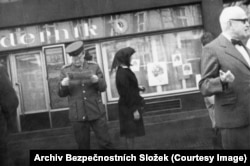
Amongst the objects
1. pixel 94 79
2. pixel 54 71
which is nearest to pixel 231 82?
pixel 94 79

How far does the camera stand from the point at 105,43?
10609mm

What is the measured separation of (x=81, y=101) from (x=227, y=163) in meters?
2.34

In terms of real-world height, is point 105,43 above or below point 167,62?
above

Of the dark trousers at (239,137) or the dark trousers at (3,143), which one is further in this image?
the dark trousers at (3,143)

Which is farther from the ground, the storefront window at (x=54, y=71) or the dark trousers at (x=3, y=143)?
the storefront window at (x=54, y=71)

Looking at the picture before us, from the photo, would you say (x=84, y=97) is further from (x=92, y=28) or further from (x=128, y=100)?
(x=92, y=28)

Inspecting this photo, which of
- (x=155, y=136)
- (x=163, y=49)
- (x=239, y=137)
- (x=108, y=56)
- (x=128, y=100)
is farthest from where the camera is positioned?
(x=163, y=49)

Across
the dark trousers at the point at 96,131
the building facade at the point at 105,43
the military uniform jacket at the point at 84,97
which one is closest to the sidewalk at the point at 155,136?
the building facade at the point at 105,43

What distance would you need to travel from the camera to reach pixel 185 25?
1064 centimetres

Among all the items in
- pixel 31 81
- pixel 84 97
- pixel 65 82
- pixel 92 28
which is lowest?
pixel 84 97

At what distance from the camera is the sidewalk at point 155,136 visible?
27.2ft

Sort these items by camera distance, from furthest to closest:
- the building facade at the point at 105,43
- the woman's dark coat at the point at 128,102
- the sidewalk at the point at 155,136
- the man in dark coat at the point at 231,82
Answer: the building facade at the point at 105,43 → the sidewalk at the point at 155,136 → the woman's dark coat at the point at 128,102 → the man in dark coat at the point at 231,82

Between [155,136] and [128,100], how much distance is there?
2.97m

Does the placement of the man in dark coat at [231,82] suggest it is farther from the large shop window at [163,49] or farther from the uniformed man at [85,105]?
the large shop window at [163,49]
